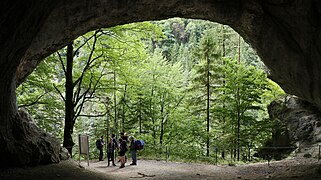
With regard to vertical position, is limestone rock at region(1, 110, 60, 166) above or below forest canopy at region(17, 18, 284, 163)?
below

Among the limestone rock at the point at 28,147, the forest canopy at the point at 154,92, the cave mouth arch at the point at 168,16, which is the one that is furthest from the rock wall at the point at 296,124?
the limestone rock at the point at 28,147

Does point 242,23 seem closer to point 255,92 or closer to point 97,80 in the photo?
point 255,92

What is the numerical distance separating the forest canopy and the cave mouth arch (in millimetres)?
3534

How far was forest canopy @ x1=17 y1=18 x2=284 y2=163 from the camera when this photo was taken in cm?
1523

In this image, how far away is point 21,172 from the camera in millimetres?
8023

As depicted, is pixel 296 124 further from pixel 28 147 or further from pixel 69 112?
pixel 28 147

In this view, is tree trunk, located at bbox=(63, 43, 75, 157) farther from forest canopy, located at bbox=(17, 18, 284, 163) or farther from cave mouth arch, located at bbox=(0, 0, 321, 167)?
cave mouth arch, located at bbox=(0, 0, 321, 167)

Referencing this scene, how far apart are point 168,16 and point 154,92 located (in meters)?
12.3

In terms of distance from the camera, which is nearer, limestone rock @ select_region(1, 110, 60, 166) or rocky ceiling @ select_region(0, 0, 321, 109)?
limestone rock @ select_region(1, 110, 60, 166)

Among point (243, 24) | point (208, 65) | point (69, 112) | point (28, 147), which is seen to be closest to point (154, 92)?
point (208, 65)

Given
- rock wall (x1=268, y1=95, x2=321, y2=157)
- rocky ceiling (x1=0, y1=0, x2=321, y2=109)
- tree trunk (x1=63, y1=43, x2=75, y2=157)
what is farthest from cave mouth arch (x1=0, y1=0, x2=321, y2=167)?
rock wall (x1=268, y1=95, x2=321, y2=157)

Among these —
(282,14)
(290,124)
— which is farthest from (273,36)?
(290,124)

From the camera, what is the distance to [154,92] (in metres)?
24.0

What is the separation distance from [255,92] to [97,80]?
9.67 m
